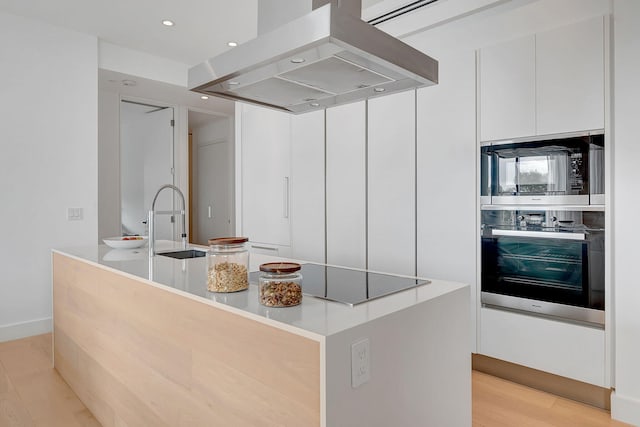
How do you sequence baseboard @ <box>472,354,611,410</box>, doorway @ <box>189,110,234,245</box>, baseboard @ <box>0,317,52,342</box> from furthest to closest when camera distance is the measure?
1. doorway @ <box>189,110,234,245</box>
2. baseboard @ <box>0,317,52,342</box>
3. baseboard @ <box>472,354,611,410</box>

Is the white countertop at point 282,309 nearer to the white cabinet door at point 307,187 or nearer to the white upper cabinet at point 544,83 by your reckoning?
the white upper cabinet at point 544,83

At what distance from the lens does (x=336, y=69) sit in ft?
5.19

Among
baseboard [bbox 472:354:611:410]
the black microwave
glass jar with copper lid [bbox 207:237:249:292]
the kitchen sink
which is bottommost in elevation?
baseboard [bbox 472:354:611:410]

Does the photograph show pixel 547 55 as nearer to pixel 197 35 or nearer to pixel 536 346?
pixel 536 346

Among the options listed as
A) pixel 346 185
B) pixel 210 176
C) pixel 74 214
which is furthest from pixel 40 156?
pixel 210 176

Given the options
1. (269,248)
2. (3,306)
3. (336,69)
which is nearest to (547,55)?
(336,69)

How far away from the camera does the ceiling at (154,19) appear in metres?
3.35

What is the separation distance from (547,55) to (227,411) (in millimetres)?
2530

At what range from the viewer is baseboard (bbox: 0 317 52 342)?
11.5 feet

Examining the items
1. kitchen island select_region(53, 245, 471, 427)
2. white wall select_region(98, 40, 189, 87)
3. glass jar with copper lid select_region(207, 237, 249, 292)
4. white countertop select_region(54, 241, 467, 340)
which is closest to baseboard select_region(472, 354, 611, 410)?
kitchen island select_region(53, 245, 471, 427)

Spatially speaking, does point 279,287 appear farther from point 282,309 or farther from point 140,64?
point 140,64

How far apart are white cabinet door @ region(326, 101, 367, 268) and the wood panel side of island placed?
189 centimetres

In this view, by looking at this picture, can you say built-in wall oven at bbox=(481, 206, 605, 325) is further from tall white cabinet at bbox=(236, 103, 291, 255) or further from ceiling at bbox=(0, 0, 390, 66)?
ceiling at bbox=(0, 0, 390, 66)

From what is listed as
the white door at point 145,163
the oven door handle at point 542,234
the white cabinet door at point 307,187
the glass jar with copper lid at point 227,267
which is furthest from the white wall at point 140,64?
the oven door handle at point 542,234
